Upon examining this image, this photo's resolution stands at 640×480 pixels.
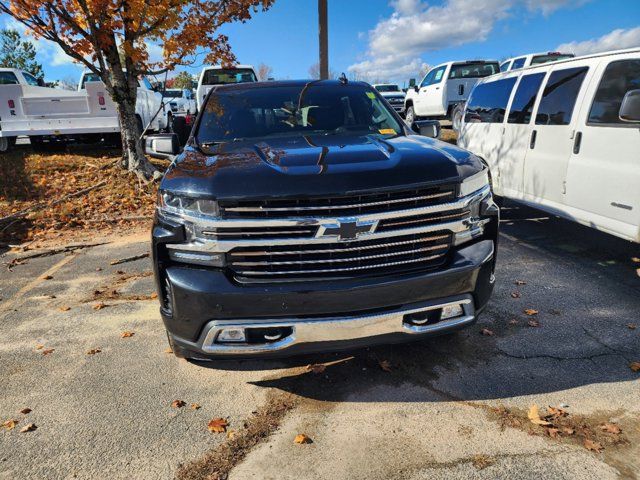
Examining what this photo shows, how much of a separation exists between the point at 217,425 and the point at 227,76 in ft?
43.7

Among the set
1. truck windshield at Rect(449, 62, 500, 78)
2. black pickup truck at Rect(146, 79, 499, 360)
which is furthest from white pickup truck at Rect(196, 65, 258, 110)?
black pickup truck at Rect(146, 79, 499, 360)

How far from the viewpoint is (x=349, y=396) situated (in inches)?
115

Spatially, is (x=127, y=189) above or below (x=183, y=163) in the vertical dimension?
below

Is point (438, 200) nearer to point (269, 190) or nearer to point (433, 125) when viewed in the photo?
point (269, 190)

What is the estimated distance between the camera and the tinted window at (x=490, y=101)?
645 centimetres

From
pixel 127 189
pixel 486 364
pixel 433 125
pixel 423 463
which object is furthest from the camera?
pixel 127 189

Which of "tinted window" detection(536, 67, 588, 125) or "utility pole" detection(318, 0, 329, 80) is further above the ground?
"utility pole" detection(318, 0, 329, 80)

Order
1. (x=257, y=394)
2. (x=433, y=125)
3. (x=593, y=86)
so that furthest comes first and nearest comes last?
(x=593, y=86) < (x=433, y=125) < (x=257, y=394)

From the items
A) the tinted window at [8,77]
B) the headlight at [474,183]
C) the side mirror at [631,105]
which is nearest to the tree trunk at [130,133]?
the tinted window at [8,77]

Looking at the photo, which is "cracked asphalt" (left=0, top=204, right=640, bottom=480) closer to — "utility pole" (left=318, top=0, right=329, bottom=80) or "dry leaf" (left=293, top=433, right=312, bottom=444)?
"dry leaf" (left=293, top=433, right=312, bottom=444)

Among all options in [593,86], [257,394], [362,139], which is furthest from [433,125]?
[257,394]

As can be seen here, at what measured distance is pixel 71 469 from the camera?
2395mm

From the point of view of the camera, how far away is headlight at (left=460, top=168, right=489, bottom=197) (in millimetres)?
2734

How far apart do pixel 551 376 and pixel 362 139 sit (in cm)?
200
